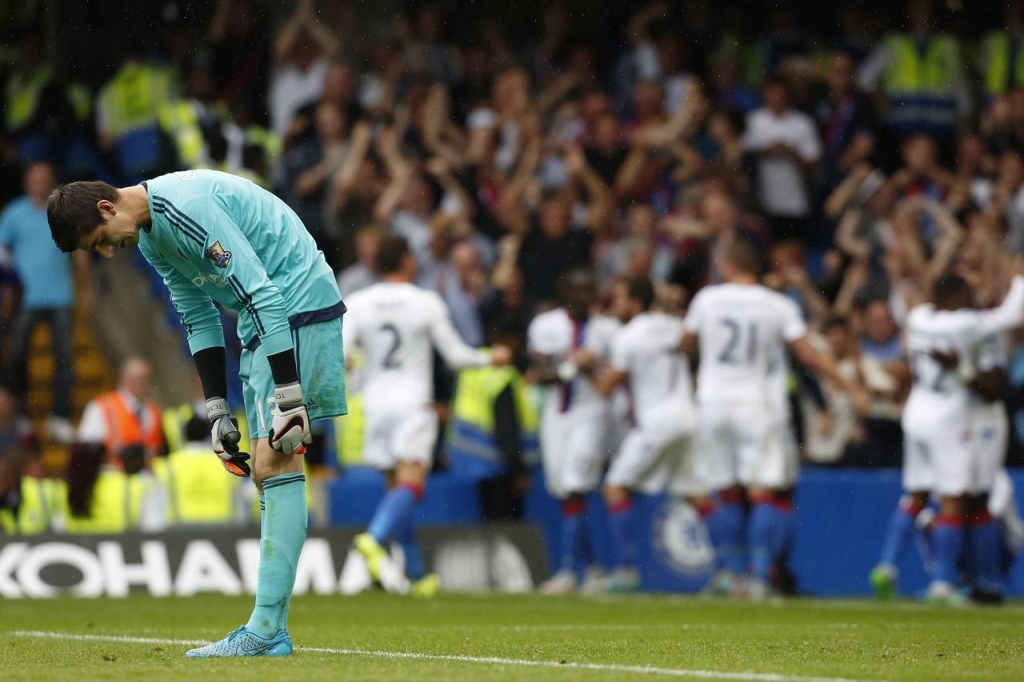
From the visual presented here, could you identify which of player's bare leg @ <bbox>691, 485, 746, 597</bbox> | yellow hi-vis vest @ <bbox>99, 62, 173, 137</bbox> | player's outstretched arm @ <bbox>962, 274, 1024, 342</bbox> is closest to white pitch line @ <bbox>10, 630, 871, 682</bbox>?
player's bare leg @ <bbox>691, 485, 746, 597</bbox>

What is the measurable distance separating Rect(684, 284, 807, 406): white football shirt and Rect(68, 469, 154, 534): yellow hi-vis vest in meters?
4.25

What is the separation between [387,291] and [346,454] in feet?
9.40

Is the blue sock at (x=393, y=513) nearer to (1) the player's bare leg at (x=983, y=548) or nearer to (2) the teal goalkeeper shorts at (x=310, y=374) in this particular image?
(1) the player's bare leg at (x=983, y=548)

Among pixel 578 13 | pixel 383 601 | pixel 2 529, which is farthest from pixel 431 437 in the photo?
pixel 578 13

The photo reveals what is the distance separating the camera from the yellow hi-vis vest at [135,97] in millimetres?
16766

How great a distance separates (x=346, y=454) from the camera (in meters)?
15.5

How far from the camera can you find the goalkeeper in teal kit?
659 centimetres

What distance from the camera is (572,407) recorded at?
14.4 meters

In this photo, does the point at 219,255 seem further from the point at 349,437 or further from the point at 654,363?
the point at 349,437

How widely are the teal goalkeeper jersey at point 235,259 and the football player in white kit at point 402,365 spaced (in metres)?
5.43

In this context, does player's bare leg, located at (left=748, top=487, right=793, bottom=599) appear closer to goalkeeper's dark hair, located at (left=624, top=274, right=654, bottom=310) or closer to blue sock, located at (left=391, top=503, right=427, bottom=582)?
goalkeeper's dark hair, located at (left=624, top=274, right=654, bottom=310)

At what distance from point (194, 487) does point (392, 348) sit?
2.32 meters

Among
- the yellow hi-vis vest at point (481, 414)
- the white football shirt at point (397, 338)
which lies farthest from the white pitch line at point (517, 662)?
the yellow hi-vis vest at point (481, 414)

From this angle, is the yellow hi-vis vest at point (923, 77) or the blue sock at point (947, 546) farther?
the yellow hi-vis vest at point (923, 77)
